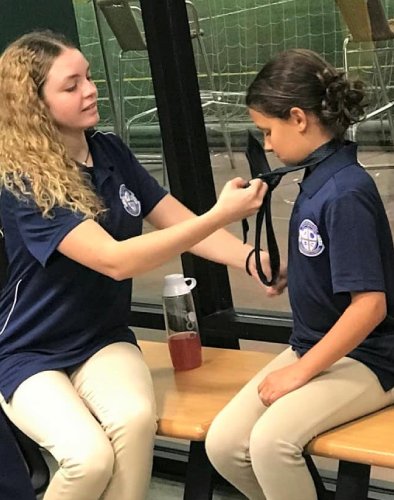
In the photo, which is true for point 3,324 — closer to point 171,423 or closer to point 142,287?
point 171,423

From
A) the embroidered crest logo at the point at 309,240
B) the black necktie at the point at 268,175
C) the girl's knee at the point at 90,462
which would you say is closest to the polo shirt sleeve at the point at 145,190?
the black necktie at the point at 268,175

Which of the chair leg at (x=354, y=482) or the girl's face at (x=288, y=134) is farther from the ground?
the girl's face at (x=288, y=134)

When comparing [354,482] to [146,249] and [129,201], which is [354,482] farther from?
[129,201]

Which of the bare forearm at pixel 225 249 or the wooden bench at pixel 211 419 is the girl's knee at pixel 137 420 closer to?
the wooden bench at pixel 211 419

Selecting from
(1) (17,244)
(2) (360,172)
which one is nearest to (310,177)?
(2) (360,172)

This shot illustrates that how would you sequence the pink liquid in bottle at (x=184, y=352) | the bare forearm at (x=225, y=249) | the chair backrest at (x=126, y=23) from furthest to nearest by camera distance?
the chair backrest at (x=126, y=23) → the pink liquid in bottle at (x=184, y=352) → the bare forearm at (x=225, y=249)

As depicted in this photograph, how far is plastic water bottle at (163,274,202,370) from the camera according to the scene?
2.50m

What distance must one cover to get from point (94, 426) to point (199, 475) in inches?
14.8

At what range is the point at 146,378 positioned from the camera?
225 cm

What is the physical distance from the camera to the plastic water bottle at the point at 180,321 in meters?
2.50

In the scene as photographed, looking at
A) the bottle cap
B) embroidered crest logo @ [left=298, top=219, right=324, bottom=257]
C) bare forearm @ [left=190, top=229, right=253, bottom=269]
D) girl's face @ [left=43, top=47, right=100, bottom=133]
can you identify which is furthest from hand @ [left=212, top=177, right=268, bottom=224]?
the bottle cap

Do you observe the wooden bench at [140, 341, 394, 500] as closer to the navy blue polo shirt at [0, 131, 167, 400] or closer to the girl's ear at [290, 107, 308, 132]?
the navy blue polo shirt at [0, 131, 167, 400]

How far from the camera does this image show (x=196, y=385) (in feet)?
7.81

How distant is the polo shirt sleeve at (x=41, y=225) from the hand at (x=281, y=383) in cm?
56
